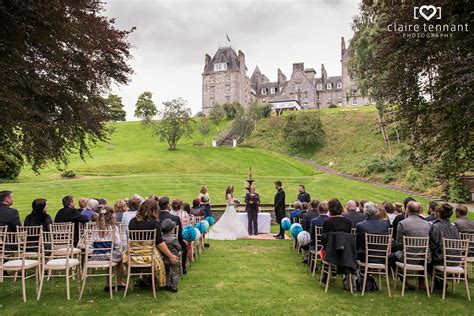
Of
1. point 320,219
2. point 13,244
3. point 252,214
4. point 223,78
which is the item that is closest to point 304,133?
point 252,214

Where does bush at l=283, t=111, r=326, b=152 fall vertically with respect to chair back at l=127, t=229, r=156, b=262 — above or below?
above

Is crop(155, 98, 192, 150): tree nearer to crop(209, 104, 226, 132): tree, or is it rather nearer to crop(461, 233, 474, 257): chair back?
crop(209, 104, 226, 132): tree

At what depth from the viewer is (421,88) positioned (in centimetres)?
1110

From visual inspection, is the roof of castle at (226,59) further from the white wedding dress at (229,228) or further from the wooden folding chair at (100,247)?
the wooden folding chair at (100,247)

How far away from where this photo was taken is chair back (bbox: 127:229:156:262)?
7.36m

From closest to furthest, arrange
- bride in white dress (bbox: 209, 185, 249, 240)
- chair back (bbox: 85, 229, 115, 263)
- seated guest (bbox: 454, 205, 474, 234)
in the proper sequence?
chair back (bbox: 85, 229, 115, 263), seated guest (bbox: 454, 205, 474, 234), bride in white dress (bbox: 209, 185, 249, 240)

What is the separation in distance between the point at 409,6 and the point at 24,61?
10.4 m

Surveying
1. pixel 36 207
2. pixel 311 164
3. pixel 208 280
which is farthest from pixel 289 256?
pixel 311 164

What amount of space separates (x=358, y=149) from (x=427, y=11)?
4153cm

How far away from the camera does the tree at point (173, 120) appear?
51.2m

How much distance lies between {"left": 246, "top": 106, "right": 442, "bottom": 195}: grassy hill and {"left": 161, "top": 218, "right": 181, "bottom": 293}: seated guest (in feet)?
64.2

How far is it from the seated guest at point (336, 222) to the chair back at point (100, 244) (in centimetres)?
445

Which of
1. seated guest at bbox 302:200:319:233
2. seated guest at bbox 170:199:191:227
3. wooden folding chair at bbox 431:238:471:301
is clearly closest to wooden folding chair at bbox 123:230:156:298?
seated guest at bbox 170:199:191:227

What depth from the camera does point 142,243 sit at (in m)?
7.41
